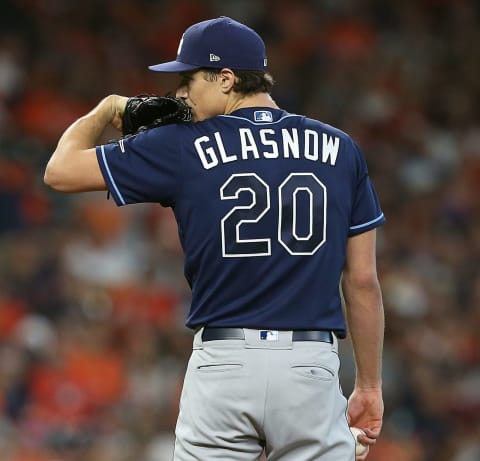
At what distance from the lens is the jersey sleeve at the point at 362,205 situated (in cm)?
301

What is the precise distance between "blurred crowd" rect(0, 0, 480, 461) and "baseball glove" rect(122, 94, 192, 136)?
311cm

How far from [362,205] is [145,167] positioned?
586 mm

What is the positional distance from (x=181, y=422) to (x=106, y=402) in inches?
148

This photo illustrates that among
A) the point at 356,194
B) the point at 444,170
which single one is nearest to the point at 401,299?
the point at 444,170

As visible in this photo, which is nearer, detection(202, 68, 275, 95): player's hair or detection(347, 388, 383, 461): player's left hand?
detection(202, 68, 275, 95): player's hair

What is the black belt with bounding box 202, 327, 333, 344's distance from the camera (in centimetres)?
284

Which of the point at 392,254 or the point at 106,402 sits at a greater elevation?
the point at 392,254

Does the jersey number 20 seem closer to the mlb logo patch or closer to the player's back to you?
the player's back

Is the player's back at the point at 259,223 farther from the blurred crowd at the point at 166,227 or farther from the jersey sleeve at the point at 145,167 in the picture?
the blurred crowd at the point at 166,227

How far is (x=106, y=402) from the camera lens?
655 centimetres

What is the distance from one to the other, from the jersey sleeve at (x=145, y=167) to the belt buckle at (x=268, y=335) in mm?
407

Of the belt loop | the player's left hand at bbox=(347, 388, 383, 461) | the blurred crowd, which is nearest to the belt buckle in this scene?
the belt loop

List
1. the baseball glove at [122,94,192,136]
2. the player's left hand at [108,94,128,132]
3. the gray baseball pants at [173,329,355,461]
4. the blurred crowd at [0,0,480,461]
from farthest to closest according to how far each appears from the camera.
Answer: the blurred crowd at [0,0,480,461], the player's left hand at [108,94,128,132], the baseball glove at [122,94,192,136], the gray baseball pants at [173,329,355,461]

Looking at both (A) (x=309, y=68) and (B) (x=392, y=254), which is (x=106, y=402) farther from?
(A) (x=309, y=68)
